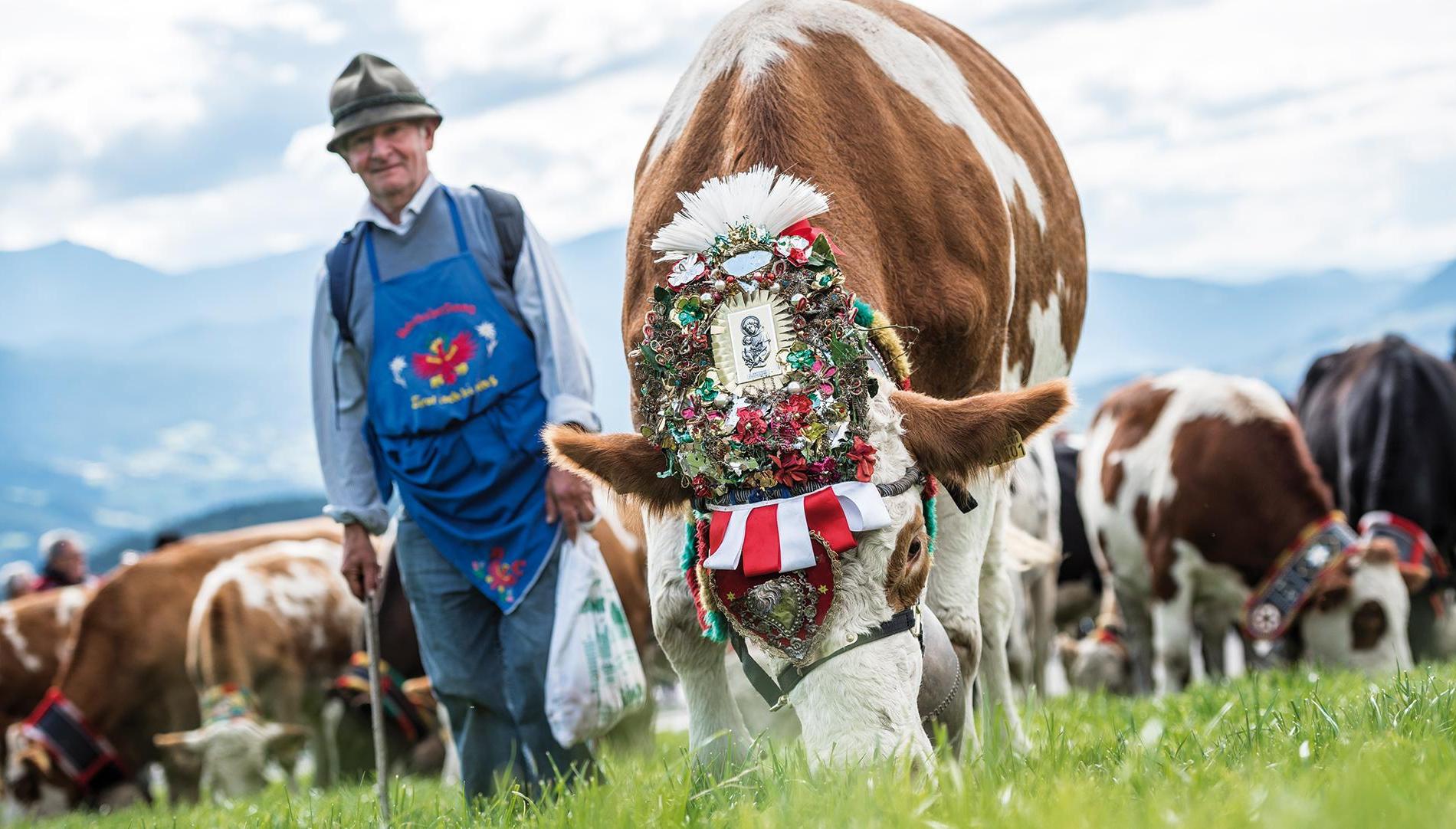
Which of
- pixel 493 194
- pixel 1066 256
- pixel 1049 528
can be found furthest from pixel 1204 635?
pixel 493 194

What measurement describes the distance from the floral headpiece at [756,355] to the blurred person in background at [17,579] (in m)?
14.2

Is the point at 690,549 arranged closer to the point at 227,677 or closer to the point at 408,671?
the point at 408,671

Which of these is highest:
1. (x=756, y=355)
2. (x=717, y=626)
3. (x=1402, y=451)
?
(x=756, y=355)

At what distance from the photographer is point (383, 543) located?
11.1 metres

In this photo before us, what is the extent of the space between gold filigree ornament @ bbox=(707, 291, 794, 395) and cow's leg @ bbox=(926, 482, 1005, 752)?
3.47 ft

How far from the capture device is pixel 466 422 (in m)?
4.86

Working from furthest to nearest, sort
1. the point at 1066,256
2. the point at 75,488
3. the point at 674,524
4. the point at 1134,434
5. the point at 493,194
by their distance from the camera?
1. the point at 75,488
2. the point at 1134,434
3. the point at 1066,256
4. the point at 493,194
5. the point at 674,524

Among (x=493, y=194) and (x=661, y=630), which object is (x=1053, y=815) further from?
(x=493, y=194)

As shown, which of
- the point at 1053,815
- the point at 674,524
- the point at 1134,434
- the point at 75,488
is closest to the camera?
the point at 1053,815

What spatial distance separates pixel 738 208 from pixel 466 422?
66.1 inches

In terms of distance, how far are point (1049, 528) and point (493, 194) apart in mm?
6873

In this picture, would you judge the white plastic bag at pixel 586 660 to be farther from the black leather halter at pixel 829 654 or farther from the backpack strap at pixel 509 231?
the black leather halter at pixel 829 654

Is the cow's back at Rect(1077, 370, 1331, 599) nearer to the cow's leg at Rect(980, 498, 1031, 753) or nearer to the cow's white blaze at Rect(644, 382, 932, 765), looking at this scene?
the cow's leg at Rect(980, 498, 1031, 753)

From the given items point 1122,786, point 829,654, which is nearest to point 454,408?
point 829,654
